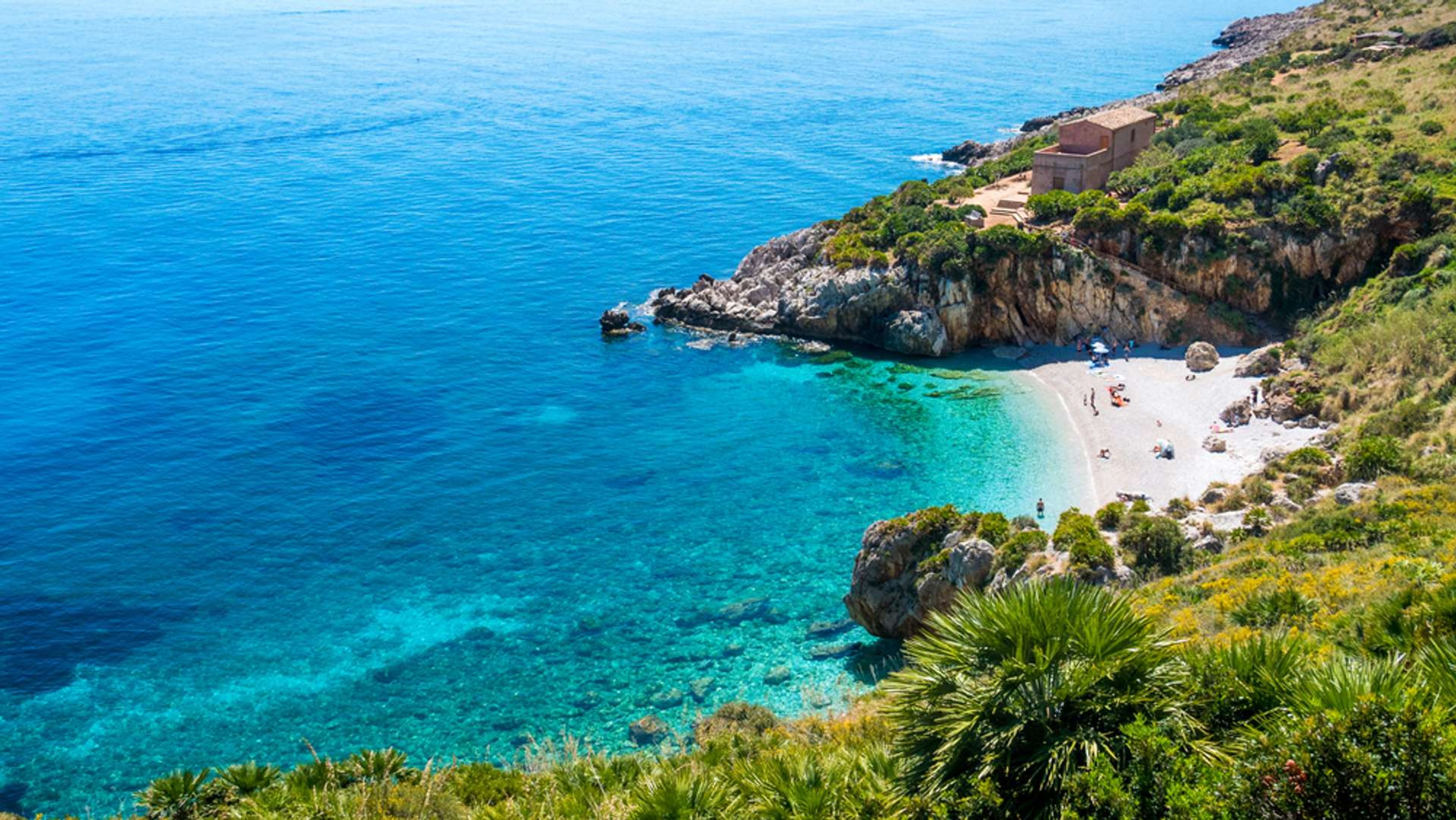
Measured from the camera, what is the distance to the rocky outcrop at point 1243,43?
116 metres

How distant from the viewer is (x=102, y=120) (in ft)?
372

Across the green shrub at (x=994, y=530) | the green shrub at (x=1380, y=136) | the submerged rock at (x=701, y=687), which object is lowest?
the submerged rock at (x=701, y=687)

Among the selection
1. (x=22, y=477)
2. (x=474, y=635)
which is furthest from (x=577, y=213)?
(x=474, y=635)

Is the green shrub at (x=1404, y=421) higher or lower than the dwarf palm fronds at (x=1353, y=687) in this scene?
lower

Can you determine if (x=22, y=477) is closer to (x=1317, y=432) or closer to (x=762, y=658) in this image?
(x=762, y=658)

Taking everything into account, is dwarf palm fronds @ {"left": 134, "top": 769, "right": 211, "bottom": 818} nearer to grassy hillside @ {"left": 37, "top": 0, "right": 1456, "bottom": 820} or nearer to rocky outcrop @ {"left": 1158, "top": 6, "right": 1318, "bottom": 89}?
grassy hillside @ {"left": 37, "top": 0, "right": 1456, "bottom": 820}

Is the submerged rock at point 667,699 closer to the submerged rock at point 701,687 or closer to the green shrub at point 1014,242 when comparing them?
the submerged rock at point 701,687

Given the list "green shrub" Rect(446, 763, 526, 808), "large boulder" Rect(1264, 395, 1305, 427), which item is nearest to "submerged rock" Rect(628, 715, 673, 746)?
"green shrub" Rect(446, 763, 526, 808)

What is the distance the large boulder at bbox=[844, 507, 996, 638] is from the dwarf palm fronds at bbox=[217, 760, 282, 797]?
1939 cm

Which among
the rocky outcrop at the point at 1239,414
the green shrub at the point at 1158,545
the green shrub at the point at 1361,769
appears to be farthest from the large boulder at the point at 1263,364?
the green shrub at the point at 1361,769

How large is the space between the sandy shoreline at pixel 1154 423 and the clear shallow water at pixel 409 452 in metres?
1.64

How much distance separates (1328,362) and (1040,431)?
12.0 metres

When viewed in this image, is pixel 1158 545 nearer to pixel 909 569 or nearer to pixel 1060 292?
pixel 909 569

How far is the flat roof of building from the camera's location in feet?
201
